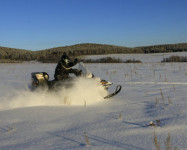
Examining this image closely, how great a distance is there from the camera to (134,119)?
3.52 metres

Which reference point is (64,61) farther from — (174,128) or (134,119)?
(174,128)

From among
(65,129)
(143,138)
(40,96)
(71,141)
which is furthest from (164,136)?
(40,96)

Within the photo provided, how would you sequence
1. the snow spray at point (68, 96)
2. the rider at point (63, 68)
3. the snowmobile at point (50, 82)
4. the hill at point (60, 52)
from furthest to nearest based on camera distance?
1. the hill at point (60, 52)
2. the rider at point (63, 68)
3. the snowmobile at point (50, 82)
4. the snow spray at point (68, 96)

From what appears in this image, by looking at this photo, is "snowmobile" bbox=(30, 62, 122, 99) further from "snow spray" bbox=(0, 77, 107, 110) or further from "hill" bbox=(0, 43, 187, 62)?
"hill" bbox=(0, 43, 187, 62)

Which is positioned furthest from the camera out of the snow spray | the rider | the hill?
the hill

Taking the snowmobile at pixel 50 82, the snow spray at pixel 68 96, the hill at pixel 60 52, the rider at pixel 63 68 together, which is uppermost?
the hill at pixel 60 52

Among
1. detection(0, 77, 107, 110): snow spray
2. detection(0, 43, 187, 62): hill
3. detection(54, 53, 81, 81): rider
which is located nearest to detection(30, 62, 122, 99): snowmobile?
detection(0, 77, 107, 110): snow spray

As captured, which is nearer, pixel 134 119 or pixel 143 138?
pixel 143 138

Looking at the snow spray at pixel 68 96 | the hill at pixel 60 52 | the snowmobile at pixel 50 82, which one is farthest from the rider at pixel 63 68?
the hill at pixel 60 52

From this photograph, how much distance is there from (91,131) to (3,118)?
1890 mm

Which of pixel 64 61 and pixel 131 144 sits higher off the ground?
pixel 64 61

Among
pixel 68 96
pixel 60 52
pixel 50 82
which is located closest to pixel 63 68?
pixel 50 82

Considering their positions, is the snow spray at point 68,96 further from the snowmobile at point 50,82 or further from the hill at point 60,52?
the hill at point 60,52

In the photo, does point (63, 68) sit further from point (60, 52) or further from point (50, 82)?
point (60, 52)
